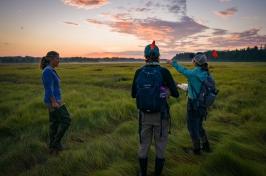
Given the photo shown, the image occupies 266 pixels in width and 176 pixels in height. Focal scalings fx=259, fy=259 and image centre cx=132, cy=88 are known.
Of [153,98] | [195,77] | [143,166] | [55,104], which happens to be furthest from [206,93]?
[55,104]

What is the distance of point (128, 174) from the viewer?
15.5ft

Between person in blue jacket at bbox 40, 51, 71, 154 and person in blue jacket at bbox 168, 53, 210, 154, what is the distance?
9.43ft

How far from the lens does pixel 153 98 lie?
4238 mm

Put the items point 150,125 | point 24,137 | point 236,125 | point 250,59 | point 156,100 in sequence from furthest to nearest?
point 250,59 < point 236,125 < point 24,137 < point 150,125 < point 156,100

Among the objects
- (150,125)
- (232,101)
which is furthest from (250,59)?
(150,125)

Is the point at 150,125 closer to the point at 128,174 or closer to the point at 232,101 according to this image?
the point at 128,174

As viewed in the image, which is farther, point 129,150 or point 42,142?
point 42,142

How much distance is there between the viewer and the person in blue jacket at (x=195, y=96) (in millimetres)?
5512

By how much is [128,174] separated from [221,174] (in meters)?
1.65

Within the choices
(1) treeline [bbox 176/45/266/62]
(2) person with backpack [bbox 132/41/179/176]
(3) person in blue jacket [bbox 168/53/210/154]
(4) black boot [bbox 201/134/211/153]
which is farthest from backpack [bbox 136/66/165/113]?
(1) treeline [bbox 176/45/266/62]

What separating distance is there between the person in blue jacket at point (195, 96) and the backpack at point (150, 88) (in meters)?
1.19

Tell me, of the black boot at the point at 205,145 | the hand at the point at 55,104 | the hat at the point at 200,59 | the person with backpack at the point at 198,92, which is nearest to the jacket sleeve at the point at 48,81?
the hand at the point at 55,104

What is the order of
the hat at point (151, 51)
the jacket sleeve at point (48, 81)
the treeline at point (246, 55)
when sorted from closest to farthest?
the hat at point (151, 51), the jacket sleeve at point (48, 81), the treeline at point (246, 55)

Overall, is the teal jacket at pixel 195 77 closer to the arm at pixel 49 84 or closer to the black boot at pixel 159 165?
the black boot at pixel 159 165
